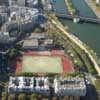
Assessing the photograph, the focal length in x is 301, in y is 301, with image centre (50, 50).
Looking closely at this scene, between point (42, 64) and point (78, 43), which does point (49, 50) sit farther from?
point (78, 43)

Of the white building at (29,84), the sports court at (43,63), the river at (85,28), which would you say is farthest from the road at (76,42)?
the white building at (29,84)

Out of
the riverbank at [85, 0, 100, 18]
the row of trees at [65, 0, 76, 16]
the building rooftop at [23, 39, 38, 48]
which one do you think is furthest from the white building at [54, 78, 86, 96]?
the riverbank at [85, 0, 100, 18]

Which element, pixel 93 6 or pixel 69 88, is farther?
pixel 93 6

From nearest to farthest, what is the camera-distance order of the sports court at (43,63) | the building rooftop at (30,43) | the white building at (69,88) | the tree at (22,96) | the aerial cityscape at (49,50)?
the tree at (22,96), the white building at (69,88), the aerial cityscape at (49,50), the sports court at (43,63), the building rooftop at (30,43)

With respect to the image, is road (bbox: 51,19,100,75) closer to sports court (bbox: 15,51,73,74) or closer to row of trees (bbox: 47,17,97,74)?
row of trees (bbox: 47,17,97,74)

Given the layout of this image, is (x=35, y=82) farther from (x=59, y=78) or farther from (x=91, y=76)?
(x=91, y=76)

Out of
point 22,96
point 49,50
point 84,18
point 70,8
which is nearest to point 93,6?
point 70,8

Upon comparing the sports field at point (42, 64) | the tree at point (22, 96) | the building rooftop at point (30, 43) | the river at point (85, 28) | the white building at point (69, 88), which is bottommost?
the tree at point (22, 96)

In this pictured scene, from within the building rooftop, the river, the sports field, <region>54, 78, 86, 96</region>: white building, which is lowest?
<region>54, 78, 86, 96</region>: white building

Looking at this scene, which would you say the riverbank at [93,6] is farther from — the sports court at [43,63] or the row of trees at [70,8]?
the sports court at [43,63]
